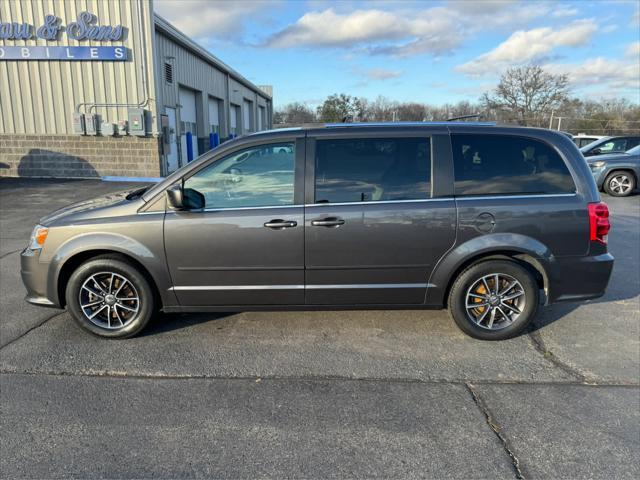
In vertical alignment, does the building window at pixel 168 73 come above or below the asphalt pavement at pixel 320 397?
above

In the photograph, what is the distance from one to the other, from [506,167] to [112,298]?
3.61 meters

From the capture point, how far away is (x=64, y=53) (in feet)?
46.9

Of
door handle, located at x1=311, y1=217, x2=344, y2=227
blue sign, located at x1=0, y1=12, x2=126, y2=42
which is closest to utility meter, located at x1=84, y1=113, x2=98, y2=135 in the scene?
blue sign, located at x1=0, y1=12, x2=126, y2=42

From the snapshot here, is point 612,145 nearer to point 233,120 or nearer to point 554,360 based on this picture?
point 554,360

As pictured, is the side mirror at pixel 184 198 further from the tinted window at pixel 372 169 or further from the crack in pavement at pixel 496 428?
the crack in pavement at pixel 496 428

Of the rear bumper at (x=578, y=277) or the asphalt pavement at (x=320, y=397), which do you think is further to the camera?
the rear bumper at (x=578, y=277)

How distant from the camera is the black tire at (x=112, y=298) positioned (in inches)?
147

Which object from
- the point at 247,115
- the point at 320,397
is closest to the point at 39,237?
the point at 320,397

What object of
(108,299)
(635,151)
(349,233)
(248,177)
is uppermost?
(635,151)

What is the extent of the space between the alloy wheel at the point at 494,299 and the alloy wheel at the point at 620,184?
38.0ft

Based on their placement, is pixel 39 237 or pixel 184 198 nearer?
pixel 184 198

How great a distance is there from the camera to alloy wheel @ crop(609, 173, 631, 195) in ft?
41.8

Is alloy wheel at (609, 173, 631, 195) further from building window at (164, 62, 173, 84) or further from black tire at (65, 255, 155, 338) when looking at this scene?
building window at (164, 62, 173, 84)

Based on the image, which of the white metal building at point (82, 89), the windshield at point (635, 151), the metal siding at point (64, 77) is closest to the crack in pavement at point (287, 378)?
the windshield at point (635, 151)
